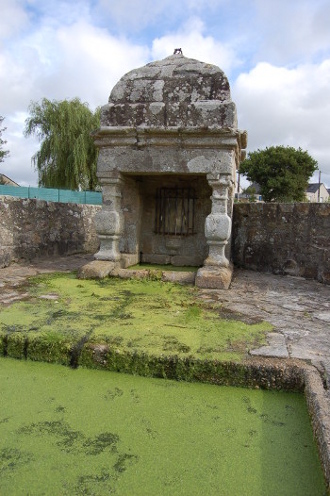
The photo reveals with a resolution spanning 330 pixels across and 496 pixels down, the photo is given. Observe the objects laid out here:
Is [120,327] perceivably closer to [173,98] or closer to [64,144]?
[173,98]

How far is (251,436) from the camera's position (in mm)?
1958

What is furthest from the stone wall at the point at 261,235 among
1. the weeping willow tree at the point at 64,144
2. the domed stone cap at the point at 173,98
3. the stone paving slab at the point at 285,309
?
the weeping willow tree at the point at 64,144

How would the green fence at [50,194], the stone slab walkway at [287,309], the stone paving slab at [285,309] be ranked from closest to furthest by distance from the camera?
the stone paving slab at [285,309], the stone slab walkway at [287,309], the green fence at [50,194]

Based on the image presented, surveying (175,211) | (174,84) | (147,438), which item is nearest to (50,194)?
(175,211)

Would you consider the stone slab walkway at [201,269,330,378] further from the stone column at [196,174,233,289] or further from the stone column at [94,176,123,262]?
the stone column at [94,176,123,262]

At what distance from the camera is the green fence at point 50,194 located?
14899mm

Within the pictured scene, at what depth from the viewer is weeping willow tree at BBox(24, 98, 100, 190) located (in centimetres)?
2033

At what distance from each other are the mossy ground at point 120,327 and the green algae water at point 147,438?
0.64 ft

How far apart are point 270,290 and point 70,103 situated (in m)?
19.4

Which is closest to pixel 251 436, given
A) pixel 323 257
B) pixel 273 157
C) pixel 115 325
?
pixel 115 325

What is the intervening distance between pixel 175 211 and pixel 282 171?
28.4m

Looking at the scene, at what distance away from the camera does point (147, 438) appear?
1911 millimetres

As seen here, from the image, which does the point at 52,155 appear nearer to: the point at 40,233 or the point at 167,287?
the point at 40,233

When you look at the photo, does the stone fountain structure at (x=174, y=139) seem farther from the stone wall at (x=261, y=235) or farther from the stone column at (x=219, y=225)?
the stone wall at (x=261, y=235)
